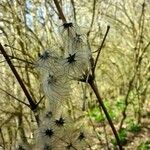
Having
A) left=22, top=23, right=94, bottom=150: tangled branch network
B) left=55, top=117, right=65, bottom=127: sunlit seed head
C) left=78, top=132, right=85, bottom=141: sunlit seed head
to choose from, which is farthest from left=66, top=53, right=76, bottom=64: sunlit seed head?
left=78, top=132, right=85, bottom=141: sunlit seed head

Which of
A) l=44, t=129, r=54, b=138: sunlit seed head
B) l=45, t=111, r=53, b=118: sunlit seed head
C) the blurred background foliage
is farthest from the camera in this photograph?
the blurred background foliage

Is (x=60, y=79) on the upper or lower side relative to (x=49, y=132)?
upper

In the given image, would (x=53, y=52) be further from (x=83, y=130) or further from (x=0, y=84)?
(x=0, y=84)

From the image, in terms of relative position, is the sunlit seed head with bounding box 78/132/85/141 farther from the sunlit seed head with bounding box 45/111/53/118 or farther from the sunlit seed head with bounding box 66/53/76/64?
the sunlit seed head with bounding box 66/53/76/64

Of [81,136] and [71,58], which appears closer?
[71,58]

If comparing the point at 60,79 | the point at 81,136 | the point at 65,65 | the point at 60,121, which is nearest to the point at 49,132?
the point at 60,121

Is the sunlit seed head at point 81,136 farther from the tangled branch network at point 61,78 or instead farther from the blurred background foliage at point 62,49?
the blurred background foliage at point 62,49

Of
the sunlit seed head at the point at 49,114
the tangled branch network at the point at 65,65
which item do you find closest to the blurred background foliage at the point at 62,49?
the tangled branch network at the point at 65,65

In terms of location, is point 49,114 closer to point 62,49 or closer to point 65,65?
point 62,49

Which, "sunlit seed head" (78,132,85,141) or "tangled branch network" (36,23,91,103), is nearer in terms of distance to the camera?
"tangled branch network" (36,23,91,103)
